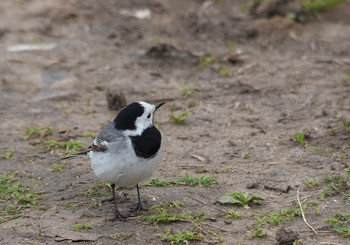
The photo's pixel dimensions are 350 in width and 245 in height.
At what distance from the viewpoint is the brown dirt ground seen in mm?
5715

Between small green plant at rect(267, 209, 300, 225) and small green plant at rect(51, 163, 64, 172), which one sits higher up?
small green plant at rect(267, 209, 300, 225)

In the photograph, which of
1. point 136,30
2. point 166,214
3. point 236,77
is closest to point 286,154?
point 166,214

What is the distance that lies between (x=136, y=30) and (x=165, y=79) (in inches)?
77.2

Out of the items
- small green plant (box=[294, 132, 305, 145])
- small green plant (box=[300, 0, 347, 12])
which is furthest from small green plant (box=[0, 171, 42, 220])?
small green plant (box=[300, 0, 347, 12])

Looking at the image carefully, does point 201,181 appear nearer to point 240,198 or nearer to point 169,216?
point 240,198

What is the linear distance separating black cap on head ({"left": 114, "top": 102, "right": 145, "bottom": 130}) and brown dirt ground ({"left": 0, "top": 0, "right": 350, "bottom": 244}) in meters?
0.84

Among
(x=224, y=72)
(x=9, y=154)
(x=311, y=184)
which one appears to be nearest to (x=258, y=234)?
(x=311, y=184)

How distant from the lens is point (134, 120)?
574cm

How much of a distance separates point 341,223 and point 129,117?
2153 mm

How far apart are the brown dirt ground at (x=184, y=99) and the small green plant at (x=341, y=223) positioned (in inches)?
2.7

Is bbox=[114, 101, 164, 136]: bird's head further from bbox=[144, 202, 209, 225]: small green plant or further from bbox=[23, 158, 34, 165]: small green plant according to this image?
bbox=[23, 158, 34, 165]: small green plant

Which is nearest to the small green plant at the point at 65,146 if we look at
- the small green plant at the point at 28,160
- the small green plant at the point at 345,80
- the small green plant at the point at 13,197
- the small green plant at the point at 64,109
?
the small green plant at the point at 28,160

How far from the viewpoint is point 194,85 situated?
9047mm

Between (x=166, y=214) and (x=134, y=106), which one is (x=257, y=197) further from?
(x=134, y=106)
